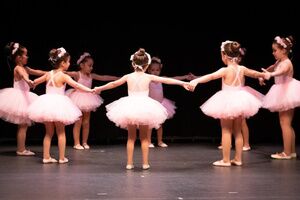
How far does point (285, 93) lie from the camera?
593cm

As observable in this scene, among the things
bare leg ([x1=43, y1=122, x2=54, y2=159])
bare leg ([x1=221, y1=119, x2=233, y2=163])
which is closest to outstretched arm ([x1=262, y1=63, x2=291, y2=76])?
bare leg ([x1=221, y1=119, x2=233, y2=163])

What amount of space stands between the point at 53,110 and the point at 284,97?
2.37 meters

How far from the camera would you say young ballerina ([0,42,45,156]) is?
6.07 metres

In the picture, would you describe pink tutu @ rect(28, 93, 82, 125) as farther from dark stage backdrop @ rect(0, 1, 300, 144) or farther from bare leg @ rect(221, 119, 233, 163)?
dark stage backdrop @ rect(0, 1, 300, 144)

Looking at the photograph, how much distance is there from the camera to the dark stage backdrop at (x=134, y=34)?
7.42m

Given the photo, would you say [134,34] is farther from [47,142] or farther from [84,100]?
[47,142]

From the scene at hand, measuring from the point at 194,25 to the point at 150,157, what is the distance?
2285 millimetres

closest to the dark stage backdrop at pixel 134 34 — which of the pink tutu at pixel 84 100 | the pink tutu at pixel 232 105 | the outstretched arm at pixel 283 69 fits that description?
the pink tutu at pixel 84 100

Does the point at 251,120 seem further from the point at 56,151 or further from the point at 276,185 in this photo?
the point at 276,185

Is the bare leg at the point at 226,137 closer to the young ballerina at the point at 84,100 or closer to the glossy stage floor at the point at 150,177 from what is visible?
the glossy stage floor at the point at 150,177

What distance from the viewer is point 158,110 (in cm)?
514

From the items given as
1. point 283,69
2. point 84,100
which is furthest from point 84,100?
point 283,69

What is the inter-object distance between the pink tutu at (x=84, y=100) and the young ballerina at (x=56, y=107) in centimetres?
114

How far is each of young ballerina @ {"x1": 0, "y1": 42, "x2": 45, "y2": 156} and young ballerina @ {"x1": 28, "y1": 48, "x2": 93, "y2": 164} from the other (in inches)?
19.3
